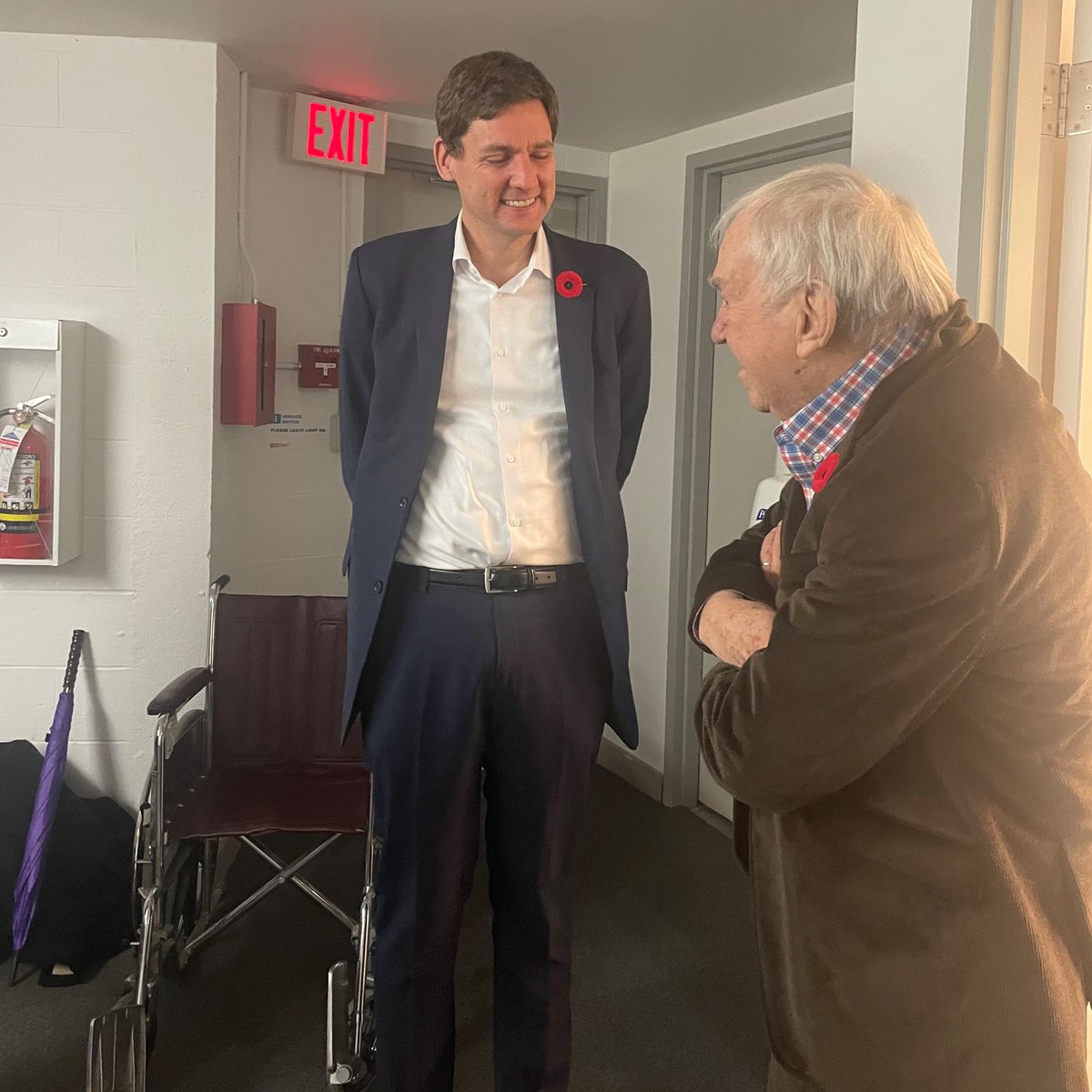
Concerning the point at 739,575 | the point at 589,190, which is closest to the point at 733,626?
the point at 739,575

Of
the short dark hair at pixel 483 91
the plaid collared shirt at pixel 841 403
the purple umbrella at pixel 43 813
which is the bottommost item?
the purple umbrella at pixel 43 813

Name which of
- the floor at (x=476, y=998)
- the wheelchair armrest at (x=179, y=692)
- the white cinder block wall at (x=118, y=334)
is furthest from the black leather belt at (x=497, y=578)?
the white cinder block wall at (x=118, y=334)

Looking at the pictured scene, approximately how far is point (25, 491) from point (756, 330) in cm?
209

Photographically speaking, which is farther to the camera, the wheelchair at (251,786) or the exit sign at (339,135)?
the exit sign at (339,135)

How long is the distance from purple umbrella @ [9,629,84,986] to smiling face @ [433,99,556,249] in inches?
65.7

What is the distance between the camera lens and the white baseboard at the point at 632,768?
12.1 feet

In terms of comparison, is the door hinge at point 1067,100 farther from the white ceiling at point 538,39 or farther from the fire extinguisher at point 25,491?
the fire extinguisher at point 25,491

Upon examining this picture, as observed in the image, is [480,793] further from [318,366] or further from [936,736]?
[318,366]

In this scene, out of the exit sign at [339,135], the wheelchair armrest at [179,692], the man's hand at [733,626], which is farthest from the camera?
the exit sign at [339,135]

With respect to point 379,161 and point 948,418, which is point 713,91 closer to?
point 379,161

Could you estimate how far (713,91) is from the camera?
298cm

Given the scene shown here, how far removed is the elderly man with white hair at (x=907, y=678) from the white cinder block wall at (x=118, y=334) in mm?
2014

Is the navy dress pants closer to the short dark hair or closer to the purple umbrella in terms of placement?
the short dark hair

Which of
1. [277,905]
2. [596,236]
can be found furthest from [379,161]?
[277,905]
